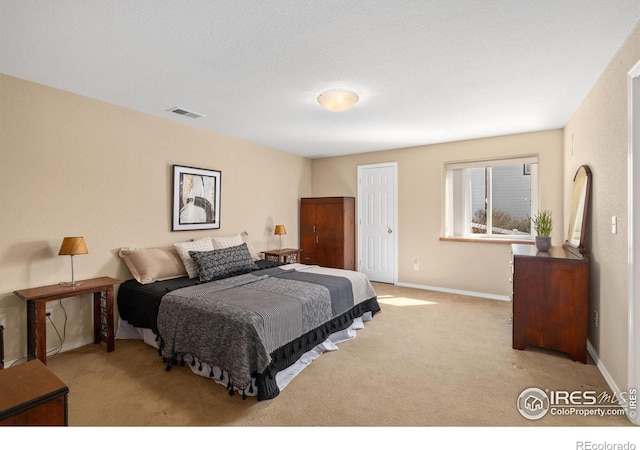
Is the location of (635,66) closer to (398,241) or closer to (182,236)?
(398,241)

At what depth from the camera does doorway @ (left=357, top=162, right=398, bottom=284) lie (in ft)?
17.6

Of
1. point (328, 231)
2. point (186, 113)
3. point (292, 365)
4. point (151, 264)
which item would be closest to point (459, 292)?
point (328, 231)

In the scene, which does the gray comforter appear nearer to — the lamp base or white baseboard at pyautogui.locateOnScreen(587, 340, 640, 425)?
the lamp base

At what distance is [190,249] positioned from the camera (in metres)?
3.58

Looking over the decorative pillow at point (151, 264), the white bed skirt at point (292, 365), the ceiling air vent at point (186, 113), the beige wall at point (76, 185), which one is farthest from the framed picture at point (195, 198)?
the white bed skirt at point (292, 365)

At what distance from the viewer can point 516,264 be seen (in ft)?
9.27

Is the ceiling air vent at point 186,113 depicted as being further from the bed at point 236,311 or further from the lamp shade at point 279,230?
the lamp shade at point 279,230

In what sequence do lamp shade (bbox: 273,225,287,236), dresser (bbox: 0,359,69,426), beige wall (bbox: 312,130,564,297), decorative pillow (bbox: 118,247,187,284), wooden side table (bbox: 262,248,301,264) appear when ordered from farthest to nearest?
lamp shade (bbox: 273,225,287,236)
wooden side table (bbox: 262,248,301,264)
beige wall (bbox: 312,130,564,297)
decorative pillow (bbox: 118,247,187,284)
dresser (bbox: 0,359,69,426)

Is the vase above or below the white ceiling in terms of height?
below

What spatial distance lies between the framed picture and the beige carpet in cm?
150

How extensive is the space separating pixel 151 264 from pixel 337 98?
249cm

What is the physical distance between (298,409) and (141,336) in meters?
2.00

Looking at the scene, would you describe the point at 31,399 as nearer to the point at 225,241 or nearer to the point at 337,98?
the point at 337,98

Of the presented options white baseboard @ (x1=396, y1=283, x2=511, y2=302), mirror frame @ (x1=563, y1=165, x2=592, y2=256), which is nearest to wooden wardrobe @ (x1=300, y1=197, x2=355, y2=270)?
white baseboard @ (x1=396, y1=283, x2=511, y2=302)
